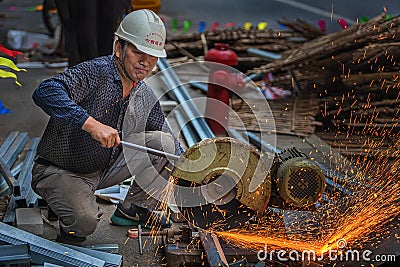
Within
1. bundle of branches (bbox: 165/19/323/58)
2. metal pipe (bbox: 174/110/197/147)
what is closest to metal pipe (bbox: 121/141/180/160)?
metal pipe (bbox: 174/110/197/147)

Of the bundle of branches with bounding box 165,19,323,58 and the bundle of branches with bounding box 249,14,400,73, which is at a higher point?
the bundle of branches with bounding box 249,14,400,73

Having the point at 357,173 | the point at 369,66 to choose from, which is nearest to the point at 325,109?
the point at 369,66

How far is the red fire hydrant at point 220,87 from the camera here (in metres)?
7.08

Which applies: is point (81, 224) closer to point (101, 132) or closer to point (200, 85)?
point (101, 132)

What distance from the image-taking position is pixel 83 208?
4422 millimetres

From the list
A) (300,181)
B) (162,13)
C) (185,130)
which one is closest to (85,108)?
(300,181)

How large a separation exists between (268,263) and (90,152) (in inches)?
52.9

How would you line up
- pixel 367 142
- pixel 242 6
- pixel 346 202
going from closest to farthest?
pixel 346 202, pixel 367 142, pixel 242 6

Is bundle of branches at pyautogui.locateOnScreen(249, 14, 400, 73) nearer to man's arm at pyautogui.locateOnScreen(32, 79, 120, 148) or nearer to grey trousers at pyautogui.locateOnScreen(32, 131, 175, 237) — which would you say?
grey trousers at pyautogui.locateOnScreen(32, 131, 175, 237)

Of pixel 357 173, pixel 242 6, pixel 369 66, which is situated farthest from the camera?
pixel 242 6

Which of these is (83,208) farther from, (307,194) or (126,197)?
(307,194)

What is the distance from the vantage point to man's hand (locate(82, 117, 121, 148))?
159 inches

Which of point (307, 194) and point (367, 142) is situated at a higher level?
point (307, 194)

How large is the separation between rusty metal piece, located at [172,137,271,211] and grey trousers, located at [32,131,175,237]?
1.69 ft
